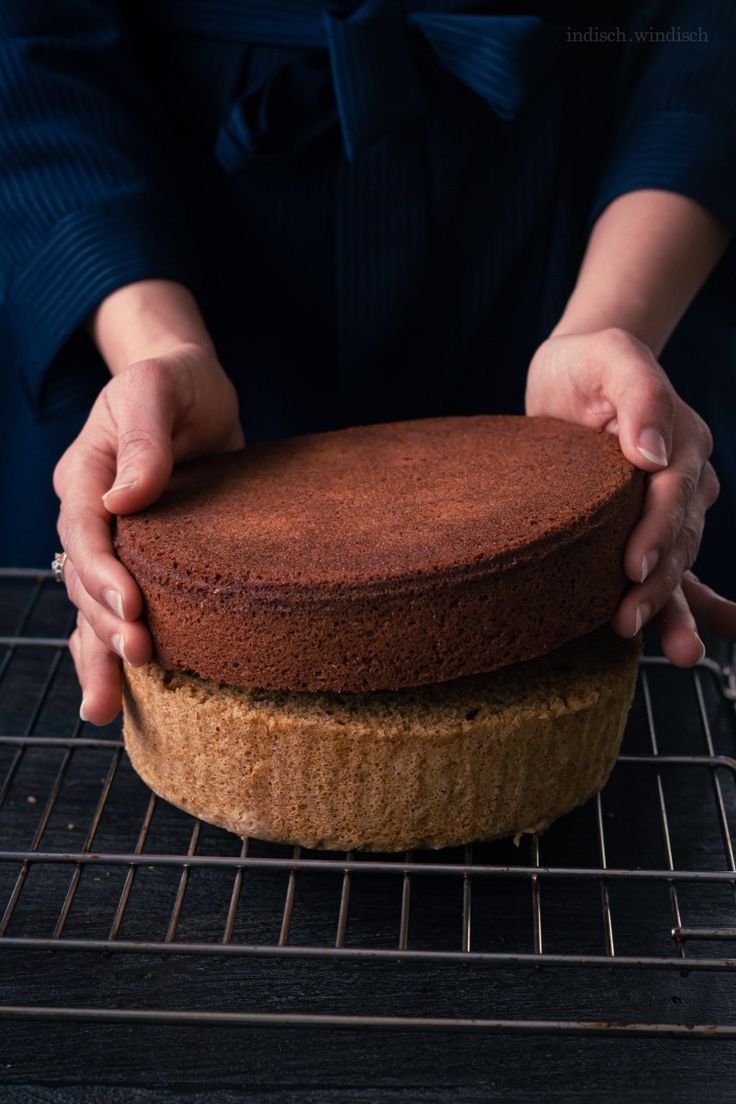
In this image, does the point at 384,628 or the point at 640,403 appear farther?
the point at 640,403

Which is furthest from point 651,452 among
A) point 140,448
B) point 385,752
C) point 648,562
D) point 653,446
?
point 140,448

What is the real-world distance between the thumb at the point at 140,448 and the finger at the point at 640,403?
0.46 metres

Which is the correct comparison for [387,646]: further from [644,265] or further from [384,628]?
[644,265]

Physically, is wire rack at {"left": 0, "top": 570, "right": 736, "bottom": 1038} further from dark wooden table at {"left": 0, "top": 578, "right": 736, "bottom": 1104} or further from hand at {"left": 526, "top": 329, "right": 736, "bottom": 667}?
hand at {"left": 526, "top": 329, "right": 736, "bottom": 667}

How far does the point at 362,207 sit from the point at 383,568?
2.46 ft

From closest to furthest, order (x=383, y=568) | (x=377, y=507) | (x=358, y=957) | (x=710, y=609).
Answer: (x=358, y=957) → (x=383, y=568) → (x=377, y=507) → (x=710, y=609)

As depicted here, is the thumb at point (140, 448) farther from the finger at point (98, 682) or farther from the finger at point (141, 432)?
the finger at point (98, 682)

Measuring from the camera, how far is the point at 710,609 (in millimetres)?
1384

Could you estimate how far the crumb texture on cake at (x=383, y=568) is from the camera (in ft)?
3.33

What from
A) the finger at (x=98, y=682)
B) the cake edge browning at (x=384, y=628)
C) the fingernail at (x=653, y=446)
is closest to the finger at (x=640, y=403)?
the fingernail at (x=653, y=446)

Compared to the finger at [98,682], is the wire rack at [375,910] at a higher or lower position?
lower

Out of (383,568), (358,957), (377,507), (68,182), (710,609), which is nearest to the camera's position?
(358,957)

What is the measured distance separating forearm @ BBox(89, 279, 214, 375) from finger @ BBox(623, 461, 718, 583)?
1.82ft

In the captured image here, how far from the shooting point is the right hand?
1106mm
